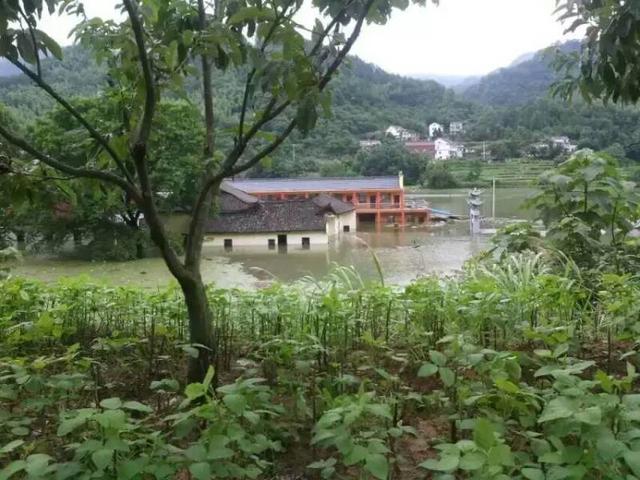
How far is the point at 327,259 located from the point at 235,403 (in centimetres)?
1051

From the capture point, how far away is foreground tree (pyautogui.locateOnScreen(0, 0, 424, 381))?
112cm

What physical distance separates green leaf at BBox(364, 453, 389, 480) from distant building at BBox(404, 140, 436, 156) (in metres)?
11.3

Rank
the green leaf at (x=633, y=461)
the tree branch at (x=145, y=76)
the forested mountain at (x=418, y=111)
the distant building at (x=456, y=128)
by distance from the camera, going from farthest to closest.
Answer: the distant building at (x=456, y=128), the forested mountain at (x=418, y=111), the tree branch at (x=145, y=76), the green leaf at (x=633, y=461)

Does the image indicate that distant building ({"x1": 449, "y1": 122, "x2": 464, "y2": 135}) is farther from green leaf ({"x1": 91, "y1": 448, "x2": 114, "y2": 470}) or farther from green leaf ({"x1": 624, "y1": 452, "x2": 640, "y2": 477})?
green leaf ({"x1": 91, "y1": 448, "x2": 114, "y2": 470})

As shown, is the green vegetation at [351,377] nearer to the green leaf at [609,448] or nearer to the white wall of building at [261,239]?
the green leaf at [609,448]

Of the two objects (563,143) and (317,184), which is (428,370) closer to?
(563,143)

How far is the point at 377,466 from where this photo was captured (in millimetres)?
807

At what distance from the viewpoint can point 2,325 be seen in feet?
6.40

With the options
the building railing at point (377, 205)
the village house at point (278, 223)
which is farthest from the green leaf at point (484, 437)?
the building railing at point (377, 205)

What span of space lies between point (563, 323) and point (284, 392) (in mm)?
905

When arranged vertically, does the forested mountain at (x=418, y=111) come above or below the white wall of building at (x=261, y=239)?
above

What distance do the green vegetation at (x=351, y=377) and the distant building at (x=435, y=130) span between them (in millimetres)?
9385

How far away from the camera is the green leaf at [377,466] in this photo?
80cm

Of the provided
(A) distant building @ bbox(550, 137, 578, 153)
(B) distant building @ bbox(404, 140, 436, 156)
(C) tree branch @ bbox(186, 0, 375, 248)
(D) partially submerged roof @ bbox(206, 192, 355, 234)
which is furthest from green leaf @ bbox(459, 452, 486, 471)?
(D) partially submerged roof @ bbox(206, 192, 355, 234)
